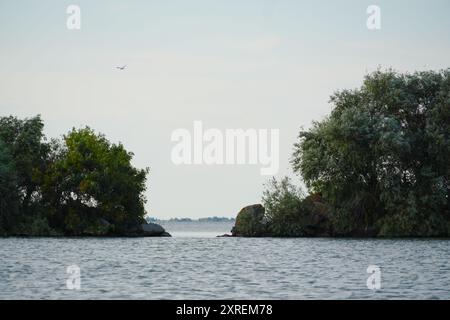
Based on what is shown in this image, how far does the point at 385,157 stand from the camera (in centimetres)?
7025

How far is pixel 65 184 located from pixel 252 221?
18.4 meters

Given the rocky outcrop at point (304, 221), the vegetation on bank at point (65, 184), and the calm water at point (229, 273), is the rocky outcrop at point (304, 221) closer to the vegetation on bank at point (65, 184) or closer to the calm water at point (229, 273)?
the vegetation on bank at point (65, 184)

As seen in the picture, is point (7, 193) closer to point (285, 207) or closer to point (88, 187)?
point (88, 187)

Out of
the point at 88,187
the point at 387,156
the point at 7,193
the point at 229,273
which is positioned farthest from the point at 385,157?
the point at 229,273

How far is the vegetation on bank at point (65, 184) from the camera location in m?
79.3

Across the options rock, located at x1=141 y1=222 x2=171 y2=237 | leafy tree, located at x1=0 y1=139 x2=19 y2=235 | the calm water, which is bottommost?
the calm water

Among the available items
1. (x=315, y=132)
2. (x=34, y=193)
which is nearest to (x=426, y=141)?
(x=315, y=132)

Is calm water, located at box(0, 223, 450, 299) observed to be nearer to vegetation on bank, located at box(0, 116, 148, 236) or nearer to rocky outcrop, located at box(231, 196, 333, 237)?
rocky outcrop, located at box(231, 196, 333, 237)

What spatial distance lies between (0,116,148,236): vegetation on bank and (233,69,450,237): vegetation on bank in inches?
757

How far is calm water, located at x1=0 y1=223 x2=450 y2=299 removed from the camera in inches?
1083

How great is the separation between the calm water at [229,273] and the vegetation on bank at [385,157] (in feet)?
52.6

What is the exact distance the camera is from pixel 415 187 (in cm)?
7044

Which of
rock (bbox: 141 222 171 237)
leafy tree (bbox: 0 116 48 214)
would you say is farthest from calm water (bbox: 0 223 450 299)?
rock (bbox: 141 222 171 237)

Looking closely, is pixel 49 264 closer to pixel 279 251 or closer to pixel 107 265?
pixel 107 265
